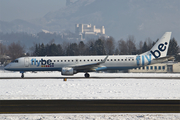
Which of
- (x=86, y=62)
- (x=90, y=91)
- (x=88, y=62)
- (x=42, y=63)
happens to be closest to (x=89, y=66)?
(x=88, y=62)

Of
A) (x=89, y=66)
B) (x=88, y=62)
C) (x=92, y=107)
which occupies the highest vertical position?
(x=88, y=62)

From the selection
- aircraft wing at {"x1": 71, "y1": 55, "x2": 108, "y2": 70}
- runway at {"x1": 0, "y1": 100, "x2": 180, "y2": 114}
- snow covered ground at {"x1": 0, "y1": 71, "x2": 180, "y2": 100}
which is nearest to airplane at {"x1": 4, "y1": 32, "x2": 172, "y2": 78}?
aircraft wing at {"x1": 71, "y1": 55, "x2": 108, "y2": 70}

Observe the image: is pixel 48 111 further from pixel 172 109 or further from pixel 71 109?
pixel 172 109

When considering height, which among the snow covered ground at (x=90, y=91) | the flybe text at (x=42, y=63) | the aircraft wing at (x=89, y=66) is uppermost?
the flybe text at (x=42, y=63)

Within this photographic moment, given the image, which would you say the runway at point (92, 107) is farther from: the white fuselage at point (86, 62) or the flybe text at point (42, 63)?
the flybe text at point (42, 63)

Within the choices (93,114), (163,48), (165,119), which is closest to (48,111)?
(93,114)

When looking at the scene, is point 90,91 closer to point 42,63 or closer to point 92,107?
point 92,107

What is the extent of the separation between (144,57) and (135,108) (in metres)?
30.6

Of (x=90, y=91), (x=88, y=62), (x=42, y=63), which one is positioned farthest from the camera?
(x=42, y=63)

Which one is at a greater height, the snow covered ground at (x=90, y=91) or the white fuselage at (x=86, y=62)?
the white fuselage at (x=86, y=62)

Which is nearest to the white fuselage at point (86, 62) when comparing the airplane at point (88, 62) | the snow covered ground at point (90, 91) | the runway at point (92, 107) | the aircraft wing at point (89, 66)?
the airplane at point (88, 62)

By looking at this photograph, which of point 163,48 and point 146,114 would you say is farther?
point 163,48

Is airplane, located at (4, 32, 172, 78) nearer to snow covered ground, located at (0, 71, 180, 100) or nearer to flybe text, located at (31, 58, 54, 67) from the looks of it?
flybe text, located at (31, 58, 54, 67)

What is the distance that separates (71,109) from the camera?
15.4 m
